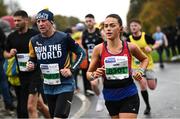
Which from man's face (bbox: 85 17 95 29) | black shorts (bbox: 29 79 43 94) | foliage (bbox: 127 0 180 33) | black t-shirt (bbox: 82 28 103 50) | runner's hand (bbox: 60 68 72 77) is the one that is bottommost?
foliage (bbox: 127 0 180 33)

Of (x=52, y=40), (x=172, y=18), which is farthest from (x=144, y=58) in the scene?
(x=172, y=18)

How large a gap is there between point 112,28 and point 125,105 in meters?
1.00

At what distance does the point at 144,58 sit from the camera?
23.8 feet

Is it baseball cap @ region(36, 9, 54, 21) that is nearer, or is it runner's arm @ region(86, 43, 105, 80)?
runner's arm @ region(86, 43, 105, 80)

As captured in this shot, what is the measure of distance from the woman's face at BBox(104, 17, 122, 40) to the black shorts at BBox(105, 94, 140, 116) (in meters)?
0.82

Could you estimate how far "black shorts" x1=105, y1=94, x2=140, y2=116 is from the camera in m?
6.75

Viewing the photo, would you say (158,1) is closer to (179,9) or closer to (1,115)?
(179,9)

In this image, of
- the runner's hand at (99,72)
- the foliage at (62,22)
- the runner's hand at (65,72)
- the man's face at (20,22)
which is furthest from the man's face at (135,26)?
the foliage at (62,22)

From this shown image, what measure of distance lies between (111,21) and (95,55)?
485 millimetres

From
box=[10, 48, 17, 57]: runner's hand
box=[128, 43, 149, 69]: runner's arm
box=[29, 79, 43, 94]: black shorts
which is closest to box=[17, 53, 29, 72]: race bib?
box=[10, 48, 17, 57]: runner's hand

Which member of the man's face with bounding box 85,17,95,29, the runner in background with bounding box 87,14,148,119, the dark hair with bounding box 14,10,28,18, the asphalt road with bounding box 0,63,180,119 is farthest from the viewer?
the man's face with bounding box 85,17,95,29

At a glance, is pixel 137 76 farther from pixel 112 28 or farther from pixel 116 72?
pixel 112 28

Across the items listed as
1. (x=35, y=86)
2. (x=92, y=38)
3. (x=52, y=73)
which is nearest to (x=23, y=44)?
(x=35, y=86)

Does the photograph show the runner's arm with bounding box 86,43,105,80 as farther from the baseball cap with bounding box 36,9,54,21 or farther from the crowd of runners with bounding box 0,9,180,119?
the baseball cap with bounding box 36,9,54,21
